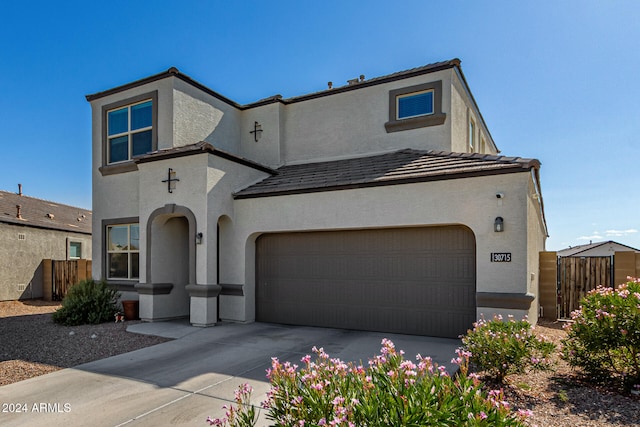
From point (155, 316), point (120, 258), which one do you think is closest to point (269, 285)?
point (155, 316)

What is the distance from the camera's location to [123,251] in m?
12.5

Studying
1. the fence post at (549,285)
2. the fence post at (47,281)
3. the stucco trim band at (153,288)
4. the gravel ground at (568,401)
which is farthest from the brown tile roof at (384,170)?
the fence post at (47,281)

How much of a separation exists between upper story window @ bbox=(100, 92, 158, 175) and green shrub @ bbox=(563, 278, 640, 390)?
1118 centimetres

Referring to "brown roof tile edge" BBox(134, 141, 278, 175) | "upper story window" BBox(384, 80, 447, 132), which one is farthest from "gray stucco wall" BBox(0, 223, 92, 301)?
"upper story window" BBox(384, 80, 447, 132)

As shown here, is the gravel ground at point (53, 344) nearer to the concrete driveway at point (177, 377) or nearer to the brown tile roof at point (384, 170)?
the concrete driveway at point (177, 377)

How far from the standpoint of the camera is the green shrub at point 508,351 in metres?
5.24

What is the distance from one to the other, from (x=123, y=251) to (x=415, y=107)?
10041 millimetres

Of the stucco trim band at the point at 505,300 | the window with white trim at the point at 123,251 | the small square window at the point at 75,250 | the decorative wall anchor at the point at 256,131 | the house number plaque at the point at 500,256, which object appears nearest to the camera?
the stucco trim band at the point at 505,300

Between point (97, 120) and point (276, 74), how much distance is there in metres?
6.24

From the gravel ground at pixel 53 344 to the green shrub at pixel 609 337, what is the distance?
25.7 feet

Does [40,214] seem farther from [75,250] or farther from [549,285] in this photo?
[549,285]

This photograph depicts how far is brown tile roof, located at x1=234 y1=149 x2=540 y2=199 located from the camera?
819 centimetres

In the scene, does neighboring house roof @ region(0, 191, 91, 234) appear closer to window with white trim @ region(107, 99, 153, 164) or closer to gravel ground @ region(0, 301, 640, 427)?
gravel ground @ region(0, 301, 640, 427)

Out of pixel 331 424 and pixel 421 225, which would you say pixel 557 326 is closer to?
pixel 421 225
